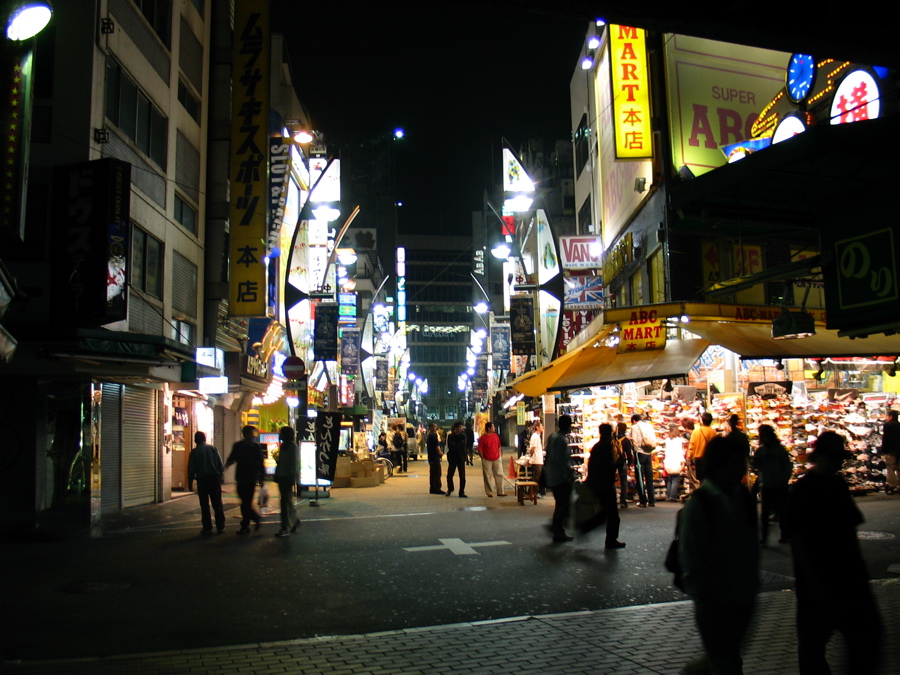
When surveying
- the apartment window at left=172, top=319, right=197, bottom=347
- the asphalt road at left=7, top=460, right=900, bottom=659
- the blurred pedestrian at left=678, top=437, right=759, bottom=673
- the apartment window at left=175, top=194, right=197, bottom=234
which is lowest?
the asphalt road at left=7, top=460, right=900, bottom=659

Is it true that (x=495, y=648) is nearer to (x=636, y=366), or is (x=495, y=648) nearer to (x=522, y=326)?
(x=636, y=366)

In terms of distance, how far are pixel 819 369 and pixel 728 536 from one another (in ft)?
51.2

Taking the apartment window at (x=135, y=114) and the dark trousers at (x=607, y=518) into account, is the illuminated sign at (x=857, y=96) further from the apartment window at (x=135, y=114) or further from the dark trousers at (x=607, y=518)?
the apartment window at (x=135, y=114)

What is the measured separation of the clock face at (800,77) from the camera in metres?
15.5

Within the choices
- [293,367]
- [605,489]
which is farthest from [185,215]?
[605,489]

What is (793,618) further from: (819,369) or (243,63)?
(243,63)

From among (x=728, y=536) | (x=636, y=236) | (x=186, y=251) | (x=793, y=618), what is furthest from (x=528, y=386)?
(x=728, y=536)

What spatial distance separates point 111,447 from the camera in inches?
678

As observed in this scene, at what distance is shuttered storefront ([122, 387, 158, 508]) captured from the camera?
59.3ft

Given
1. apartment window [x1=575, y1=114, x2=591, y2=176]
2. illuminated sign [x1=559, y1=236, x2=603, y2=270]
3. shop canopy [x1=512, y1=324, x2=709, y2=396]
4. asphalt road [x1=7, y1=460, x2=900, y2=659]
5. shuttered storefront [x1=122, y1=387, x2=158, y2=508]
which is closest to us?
asphalt road [x1=7, y1=460, x2=900, y2=659]

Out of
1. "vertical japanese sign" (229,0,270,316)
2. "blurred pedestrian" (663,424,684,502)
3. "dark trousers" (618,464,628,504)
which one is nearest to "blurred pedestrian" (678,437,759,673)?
"dark trousers" (618,464,628,504)

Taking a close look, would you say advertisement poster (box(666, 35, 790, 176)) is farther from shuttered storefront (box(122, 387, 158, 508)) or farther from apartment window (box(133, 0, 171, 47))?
shuttered storefront (box(122, 387, 158, 508))

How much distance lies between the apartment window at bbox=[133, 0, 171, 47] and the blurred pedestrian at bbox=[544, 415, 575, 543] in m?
15.1

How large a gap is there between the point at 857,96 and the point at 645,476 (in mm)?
8712
